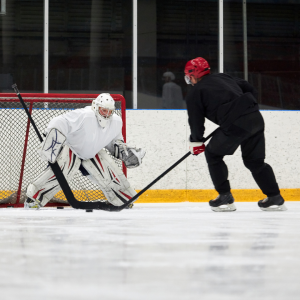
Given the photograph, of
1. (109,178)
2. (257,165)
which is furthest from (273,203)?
(109,178)

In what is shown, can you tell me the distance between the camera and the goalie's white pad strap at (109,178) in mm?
4336

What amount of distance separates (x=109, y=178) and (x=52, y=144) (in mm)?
556

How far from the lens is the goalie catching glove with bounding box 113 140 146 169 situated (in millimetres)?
4340

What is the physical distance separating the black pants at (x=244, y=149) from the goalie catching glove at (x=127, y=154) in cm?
54

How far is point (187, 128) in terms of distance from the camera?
19.1 ft

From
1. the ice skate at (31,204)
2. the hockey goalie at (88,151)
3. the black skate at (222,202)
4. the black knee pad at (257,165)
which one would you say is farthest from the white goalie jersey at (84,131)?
the black knee pad at (257,165)

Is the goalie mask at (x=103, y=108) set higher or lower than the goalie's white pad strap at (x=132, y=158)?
higher

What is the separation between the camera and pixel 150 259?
208cm

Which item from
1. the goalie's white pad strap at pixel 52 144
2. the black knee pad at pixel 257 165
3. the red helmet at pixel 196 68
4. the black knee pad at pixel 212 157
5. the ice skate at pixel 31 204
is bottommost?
the ice skate at pixel 31 204

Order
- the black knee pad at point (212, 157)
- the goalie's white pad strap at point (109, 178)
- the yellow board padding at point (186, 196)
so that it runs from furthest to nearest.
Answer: the yellow board padding at point (186, 196)
the goalie's white pad strap at point (109, 178)
the black knee pad at point (212, 157)

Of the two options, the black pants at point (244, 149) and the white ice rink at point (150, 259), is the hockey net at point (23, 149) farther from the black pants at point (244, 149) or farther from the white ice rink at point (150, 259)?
the white ice rink at point (150, 259)

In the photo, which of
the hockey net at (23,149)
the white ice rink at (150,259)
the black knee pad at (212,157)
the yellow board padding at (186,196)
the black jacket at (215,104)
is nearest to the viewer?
the white ice rink at (150,259)

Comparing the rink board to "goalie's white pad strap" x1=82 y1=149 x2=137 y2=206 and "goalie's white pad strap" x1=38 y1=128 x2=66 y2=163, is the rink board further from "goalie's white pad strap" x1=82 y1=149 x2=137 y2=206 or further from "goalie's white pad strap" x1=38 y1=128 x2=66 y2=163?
"goalie's white pad strap" x1=38 y1=128 x2=66 y2=163

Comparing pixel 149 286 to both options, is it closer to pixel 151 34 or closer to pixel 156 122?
pixel 156 122
